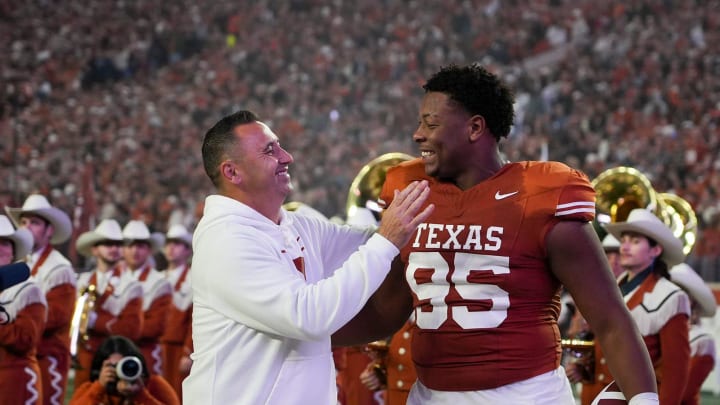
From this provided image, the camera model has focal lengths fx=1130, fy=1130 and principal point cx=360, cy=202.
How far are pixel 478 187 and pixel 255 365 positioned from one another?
0.91 m

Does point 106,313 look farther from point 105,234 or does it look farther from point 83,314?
point 105,234

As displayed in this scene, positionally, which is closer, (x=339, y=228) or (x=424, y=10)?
(x=339, y=228)

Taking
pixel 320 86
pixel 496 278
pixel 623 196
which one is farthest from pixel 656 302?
pixel 320 86

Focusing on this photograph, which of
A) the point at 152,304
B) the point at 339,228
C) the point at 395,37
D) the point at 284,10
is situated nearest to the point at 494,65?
the point at 395,37

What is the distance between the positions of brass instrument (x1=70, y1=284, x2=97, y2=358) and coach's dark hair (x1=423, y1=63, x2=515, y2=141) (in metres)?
5.78

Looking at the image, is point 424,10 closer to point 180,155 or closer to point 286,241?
point 180,155

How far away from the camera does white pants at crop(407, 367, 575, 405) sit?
3498 millimetres

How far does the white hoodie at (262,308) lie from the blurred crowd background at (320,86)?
12312 mm

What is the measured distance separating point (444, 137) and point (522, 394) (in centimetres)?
86

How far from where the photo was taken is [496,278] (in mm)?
3518

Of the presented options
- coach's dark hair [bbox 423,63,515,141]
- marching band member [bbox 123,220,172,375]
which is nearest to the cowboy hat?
coach's dark hair [bbox 423,63,515,141]

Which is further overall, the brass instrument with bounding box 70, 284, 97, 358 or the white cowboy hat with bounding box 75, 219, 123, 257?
the white cowboy hat with bounding box 75, 219, 123, 257

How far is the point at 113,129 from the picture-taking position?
72.1ft

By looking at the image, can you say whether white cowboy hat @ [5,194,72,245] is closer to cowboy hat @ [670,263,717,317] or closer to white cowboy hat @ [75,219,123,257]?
white cowboy hat @ [75,219,123,257]
